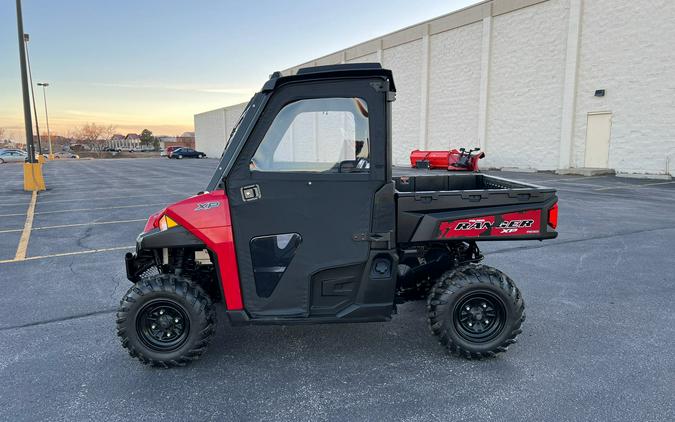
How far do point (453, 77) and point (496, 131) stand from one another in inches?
207

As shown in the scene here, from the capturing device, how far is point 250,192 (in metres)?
3.16

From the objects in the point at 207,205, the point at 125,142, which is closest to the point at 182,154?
the point at 207,205

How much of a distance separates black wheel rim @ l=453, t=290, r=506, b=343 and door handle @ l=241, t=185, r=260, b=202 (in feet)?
6.01

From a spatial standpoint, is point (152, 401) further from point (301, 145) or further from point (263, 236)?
point (301, 145)

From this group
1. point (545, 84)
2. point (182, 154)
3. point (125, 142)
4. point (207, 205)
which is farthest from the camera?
point (125, 142)

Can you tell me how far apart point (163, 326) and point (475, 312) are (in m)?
2.53

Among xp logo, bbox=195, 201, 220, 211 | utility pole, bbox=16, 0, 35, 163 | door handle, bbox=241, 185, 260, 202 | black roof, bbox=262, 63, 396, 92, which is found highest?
utility pole, bbox=16, 0, 35, 163

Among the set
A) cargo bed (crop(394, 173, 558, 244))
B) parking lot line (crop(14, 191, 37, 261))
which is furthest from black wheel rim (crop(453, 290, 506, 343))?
parking lot line (crop(14, 191, 37, 261))

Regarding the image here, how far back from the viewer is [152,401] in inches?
116

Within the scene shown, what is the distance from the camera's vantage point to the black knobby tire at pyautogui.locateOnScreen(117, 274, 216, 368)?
129 inches

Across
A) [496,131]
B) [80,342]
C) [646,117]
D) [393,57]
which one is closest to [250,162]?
[80,342]

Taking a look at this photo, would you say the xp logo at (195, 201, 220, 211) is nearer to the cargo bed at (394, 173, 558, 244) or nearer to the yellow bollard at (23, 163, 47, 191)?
the cargo bed at (394, 173, 558, 244)

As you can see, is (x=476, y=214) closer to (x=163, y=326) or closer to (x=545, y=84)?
(x=163, y=326)

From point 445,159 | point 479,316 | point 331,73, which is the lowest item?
point 479,316
